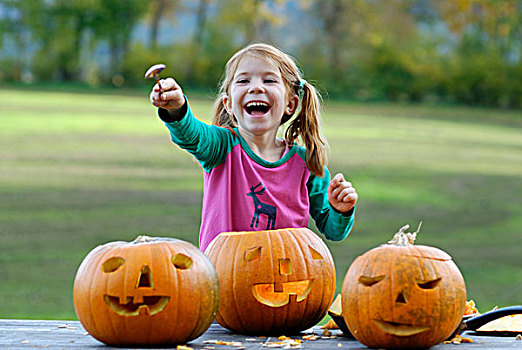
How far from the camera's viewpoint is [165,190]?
1573 cm

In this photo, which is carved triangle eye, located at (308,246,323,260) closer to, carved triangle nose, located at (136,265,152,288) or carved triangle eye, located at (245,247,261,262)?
carved triangle eye, located at (245,247,261,262)

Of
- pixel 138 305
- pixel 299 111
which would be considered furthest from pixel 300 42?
pixel 138 305

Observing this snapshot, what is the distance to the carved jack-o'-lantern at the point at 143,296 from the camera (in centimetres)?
310

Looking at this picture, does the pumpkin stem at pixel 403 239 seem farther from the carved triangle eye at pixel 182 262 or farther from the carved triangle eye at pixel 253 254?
the carved triangle eye at pixel 182 262

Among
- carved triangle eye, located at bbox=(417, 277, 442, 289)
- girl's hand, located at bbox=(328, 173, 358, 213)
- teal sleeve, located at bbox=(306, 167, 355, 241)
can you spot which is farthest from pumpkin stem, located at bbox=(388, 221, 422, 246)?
teal sleeve, located at bbox=(306, 167, 355, 241)

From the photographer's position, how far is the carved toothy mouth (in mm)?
3449

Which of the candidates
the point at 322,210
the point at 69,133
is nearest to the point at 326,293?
the point at 322,210

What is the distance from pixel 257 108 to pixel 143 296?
127 cm

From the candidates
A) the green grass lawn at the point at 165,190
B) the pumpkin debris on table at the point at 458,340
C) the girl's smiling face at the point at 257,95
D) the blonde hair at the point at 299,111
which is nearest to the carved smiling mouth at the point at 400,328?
the pumpkin debris on table at the point at 458,340

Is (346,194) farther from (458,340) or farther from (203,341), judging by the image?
(203,341)

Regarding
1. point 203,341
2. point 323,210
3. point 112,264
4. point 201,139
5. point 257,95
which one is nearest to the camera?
point 112,264

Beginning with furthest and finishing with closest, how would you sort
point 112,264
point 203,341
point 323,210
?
point 323,210 → point 203,341 → point 112,264

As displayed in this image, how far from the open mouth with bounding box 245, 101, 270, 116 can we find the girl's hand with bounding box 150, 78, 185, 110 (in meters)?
0.53

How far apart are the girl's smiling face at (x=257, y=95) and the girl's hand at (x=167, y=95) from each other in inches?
20.2
